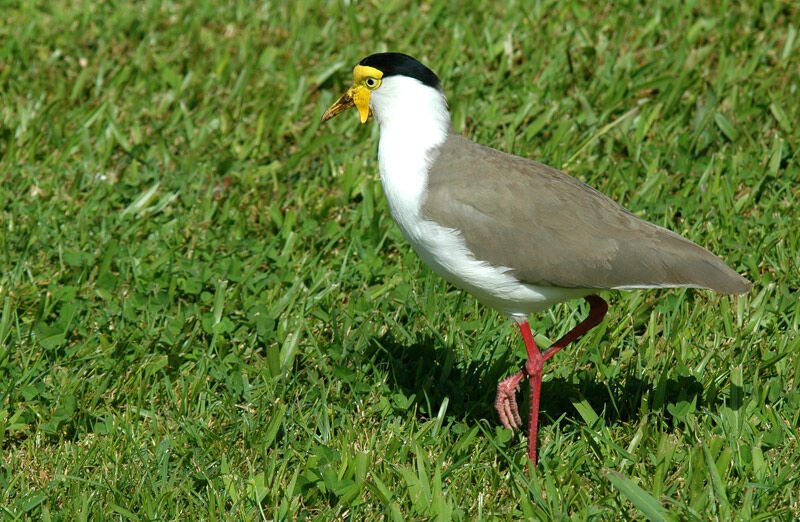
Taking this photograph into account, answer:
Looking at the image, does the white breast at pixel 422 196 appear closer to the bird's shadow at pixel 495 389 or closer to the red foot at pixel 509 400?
the red foot at pixel 509 400

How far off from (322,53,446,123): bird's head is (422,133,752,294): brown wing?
14.2 inches

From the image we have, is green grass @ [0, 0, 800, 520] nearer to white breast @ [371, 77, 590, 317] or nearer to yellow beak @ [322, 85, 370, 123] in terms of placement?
white breast @ [371, 77, 590, 317]

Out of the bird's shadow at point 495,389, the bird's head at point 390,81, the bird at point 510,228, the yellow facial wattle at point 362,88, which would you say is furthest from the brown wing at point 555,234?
the bird's shadow at point 495,389

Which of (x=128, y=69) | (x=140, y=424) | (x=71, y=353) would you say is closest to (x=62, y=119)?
(x=128, y=69)

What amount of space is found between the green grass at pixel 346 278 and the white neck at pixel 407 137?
37.1 inches

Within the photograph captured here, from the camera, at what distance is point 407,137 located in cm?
430

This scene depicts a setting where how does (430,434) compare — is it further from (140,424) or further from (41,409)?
(41,409)

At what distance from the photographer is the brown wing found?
4008mm

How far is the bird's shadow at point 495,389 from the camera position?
4.50m

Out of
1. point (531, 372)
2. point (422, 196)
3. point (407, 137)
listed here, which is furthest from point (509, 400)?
point (407, 137)

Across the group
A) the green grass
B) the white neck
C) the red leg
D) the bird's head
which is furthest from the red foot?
the bird's head

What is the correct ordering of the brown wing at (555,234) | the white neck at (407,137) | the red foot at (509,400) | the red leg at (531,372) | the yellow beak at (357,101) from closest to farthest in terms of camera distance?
the brown wing at (555,234) < the white neck at (407,137) < the red leg at (531,372) < the red foot at (509,400) < the yellow beak at (357,101)

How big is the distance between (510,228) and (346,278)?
5.16ft

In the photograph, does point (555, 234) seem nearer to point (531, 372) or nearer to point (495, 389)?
point (531, 372)
